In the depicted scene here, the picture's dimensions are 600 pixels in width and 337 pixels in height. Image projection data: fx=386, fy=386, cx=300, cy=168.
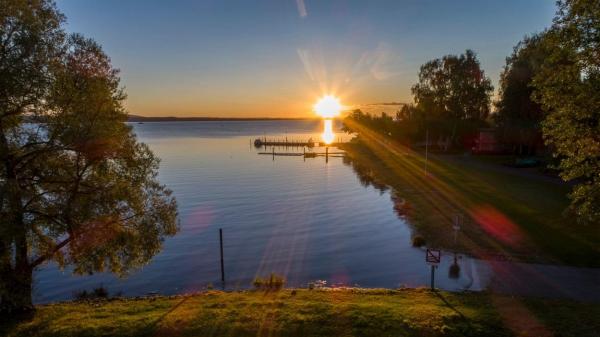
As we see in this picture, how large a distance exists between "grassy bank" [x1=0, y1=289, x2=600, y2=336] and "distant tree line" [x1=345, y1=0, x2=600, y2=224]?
4988 mm

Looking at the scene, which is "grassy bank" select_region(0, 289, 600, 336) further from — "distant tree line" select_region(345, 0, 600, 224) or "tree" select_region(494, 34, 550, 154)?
"tree" select_region(494, 34, 550, 154)

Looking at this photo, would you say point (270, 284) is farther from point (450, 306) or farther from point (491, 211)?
point (491, 211)

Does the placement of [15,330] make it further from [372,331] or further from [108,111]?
[372,331]

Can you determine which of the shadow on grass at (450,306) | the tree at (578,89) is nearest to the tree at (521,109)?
the tree at (578,89)

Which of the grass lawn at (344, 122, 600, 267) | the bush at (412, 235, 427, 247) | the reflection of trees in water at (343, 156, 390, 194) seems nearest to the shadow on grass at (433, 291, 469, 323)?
the grass lawn at (344, 122, 600, 267)

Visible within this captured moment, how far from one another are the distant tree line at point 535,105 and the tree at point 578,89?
0.03 meters

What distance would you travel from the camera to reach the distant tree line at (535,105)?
14.0 meters

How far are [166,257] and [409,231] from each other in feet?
60.4

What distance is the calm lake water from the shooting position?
853 inches

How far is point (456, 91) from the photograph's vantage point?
89.4m

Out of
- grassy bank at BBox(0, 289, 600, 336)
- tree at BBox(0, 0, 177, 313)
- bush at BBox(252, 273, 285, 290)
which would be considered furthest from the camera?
bush at BBox(252, 273, 285, 290)

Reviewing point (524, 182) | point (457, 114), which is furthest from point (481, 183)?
point (457, 114)

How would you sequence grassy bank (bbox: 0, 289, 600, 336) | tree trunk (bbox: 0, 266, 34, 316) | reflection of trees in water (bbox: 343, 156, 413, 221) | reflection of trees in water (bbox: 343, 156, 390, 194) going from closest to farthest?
grassy bank (bbox: 0, 289, 600, 336), tree trunk (bbox: 0, 266, 34, 316), reflection of trees in water (bbox: 343, 156, 413, 221), reflection of trees in water (bbox: 343, 156, 390, 194)

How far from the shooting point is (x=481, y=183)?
145 ft
